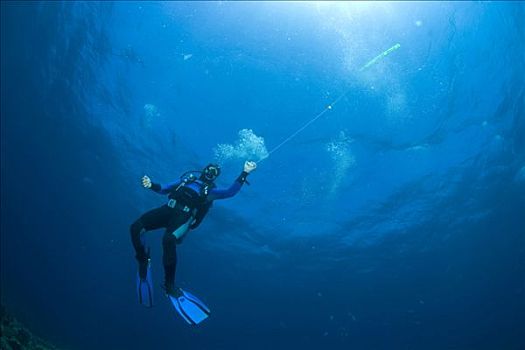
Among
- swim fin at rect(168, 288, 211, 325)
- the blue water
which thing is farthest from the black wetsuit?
the blue water

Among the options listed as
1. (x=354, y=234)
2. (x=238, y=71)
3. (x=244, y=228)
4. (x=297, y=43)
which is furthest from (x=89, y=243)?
(x=297, y=43)

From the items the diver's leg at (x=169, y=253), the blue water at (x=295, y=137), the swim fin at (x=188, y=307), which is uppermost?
the blue water at (x=295, y=137)

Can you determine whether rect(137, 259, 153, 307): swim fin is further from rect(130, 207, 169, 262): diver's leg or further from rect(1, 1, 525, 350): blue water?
rect(1, 1, 525, 350): blue water

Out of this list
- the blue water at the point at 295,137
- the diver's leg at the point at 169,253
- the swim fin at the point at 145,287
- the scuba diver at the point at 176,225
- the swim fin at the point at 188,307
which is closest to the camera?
the diver's leg at the point at 169,253

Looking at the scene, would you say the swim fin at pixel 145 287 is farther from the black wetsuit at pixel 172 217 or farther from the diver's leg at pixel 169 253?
the diver's leg at pixel 169 253

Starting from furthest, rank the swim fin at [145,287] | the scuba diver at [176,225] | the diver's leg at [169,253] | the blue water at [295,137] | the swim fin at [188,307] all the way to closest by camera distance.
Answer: the blue water at [295,137] → the swim fin at [145,287] → the swim fin at [188,307] → the scuba diver at [176,225] → the diver's leg at [169,253]

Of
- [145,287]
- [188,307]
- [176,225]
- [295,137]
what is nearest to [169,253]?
[176,225]

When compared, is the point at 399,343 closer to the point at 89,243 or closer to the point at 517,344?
the point at 517,344

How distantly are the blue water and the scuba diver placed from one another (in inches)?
320

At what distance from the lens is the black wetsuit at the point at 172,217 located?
23.4 ft

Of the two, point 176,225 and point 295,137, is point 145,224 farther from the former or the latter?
point 295,137

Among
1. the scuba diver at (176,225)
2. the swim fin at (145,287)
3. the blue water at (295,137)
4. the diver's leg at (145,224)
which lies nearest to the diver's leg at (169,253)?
the scuba diver at (176,225)

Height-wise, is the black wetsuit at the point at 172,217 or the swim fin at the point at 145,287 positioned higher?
the black wetsuit at the point at 172,217

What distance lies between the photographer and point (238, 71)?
14930 mm
